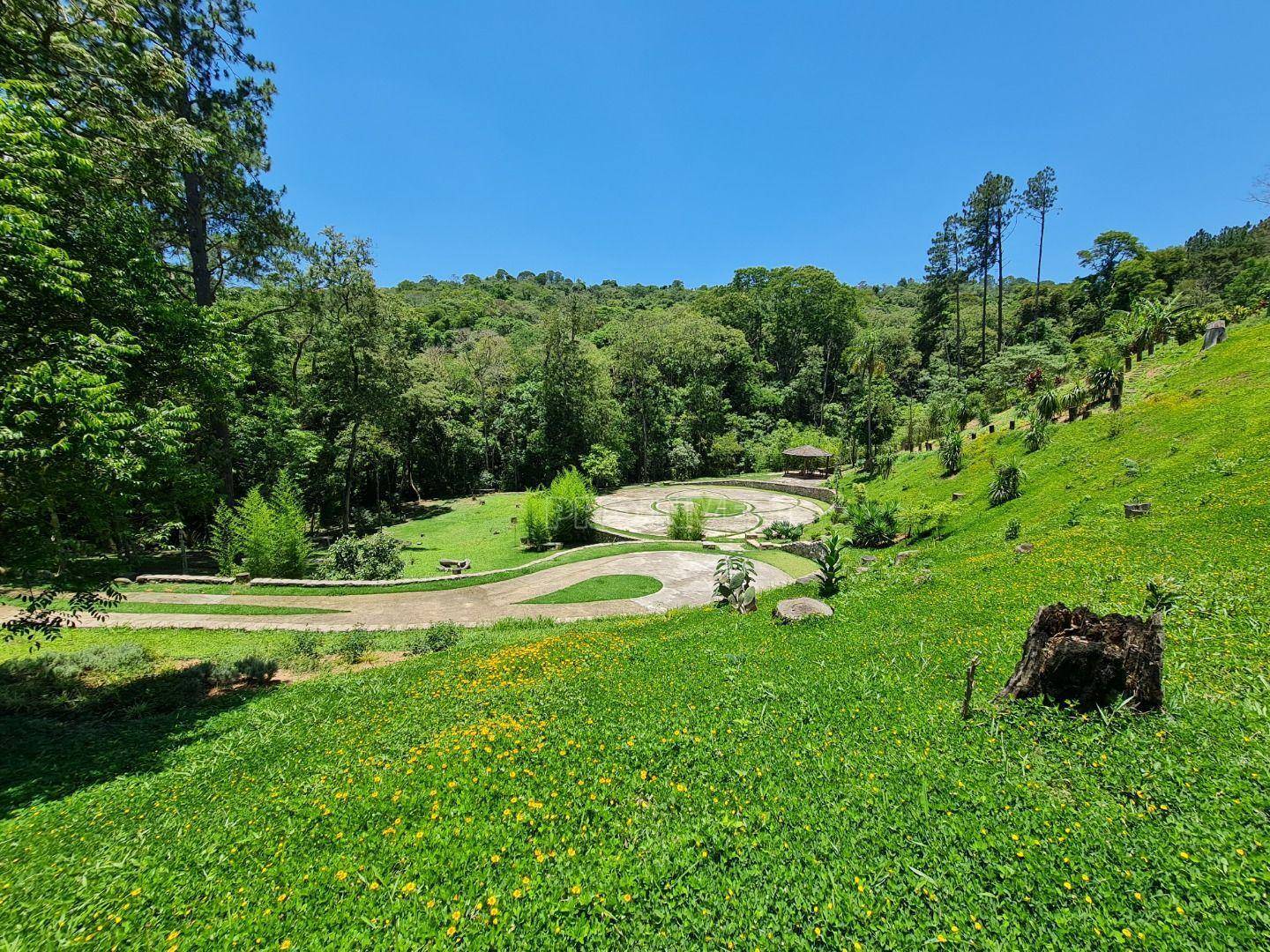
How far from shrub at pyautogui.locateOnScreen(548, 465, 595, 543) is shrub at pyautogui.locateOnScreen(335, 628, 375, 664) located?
1258 cm

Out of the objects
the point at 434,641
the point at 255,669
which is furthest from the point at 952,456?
the point at 255,669

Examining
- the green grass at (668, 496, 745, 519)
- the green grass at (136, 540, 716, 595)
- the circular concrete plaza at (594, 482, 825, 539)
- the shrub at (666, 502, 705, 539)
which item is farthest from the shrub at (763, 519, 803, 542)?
the green grass at (668, 496, 745, 519)

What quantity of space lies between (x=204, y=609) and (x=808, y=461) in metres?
36.4

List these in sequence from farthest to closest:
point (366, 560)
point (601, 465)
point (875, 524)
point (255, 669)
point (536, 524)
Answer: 1. point (601, 465)
2. point (536, 524)
3. point (366, 560)
4. point (875, 524)
5. point (255, 669)

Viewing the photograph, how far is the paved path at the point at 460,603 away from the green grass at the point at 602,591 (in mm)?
293

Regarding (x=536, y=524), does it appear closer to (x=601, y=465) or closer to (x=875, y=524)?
(x=601, y=465)

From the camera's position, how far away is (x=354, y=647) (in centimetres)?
1002

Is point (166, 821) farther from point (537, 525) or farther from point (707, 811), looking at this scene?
point (537, 525)

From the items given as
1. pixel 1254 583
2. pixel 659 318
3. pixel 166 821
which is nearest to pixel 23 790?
pixel 166 821

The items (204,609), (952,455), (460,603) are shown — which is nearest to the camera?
(204,609)

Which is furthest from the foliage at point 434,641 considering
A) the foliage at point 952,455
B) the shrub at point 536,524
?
the foliage at point 952,455

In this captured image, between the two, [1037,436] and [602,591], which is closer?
[602,591]

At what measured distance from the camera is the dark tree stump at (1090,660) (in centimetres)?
456

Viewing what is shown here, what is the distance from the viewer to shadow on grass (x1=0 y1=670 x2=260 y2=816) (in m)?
5.46
